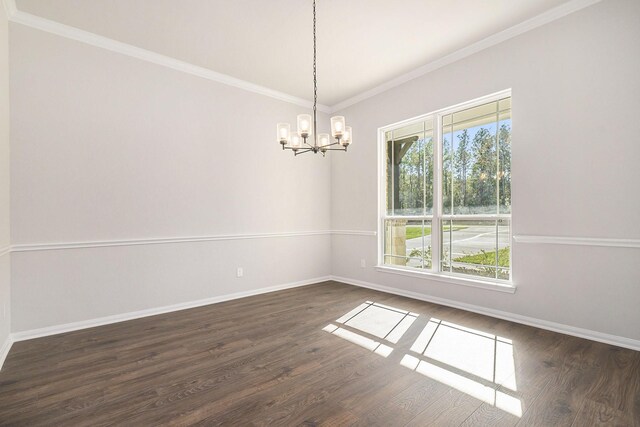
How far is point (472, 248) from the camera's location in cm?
367

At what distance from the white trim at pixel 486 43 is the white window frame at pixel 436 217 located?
0.55 m

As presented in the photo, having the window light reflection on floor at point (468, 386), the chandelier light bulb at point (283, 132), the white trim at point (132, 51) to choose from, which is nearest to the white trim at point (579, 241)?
the window light reflection on floor at point (468, 386)

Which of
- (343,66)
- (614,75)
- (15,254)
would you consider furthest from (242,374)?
(614,75)

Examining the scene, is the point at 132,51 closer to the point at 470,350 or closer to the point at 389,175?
the point at 389,175

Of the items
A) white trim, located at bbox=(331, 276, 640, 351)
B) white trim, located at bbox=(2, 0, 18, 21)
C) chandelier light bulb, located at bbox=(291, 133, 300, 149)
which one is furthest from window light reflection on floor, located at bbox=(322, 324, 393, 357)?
white trim, located at bbox=(2, 0, 18, 21)

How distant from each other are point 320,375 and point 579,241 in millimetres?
2627

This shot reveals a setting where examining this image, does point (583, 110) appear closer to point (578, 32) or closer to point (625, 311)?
point (578, 32)

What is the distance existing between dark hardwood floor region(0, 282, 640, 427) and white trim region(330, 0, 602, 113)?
119 inches

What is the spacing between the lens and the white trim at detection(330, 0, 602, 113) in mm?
2830

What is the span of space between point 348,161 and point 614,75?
326cm

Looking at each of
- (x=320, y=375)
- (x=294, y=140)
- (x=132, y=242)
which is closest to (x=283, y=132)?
(x=294, y=140)

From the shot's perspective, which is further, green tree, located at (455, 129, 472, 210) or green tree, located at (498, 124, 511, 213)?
green tree, located at (455, 129, 472, 210)

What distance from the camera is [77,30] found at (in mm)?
3107

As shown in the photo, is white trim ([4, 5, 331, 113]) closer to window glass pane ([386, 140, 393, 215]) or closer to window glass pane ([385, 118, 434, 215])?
window glass pane ([386, 140, 393, 215])
